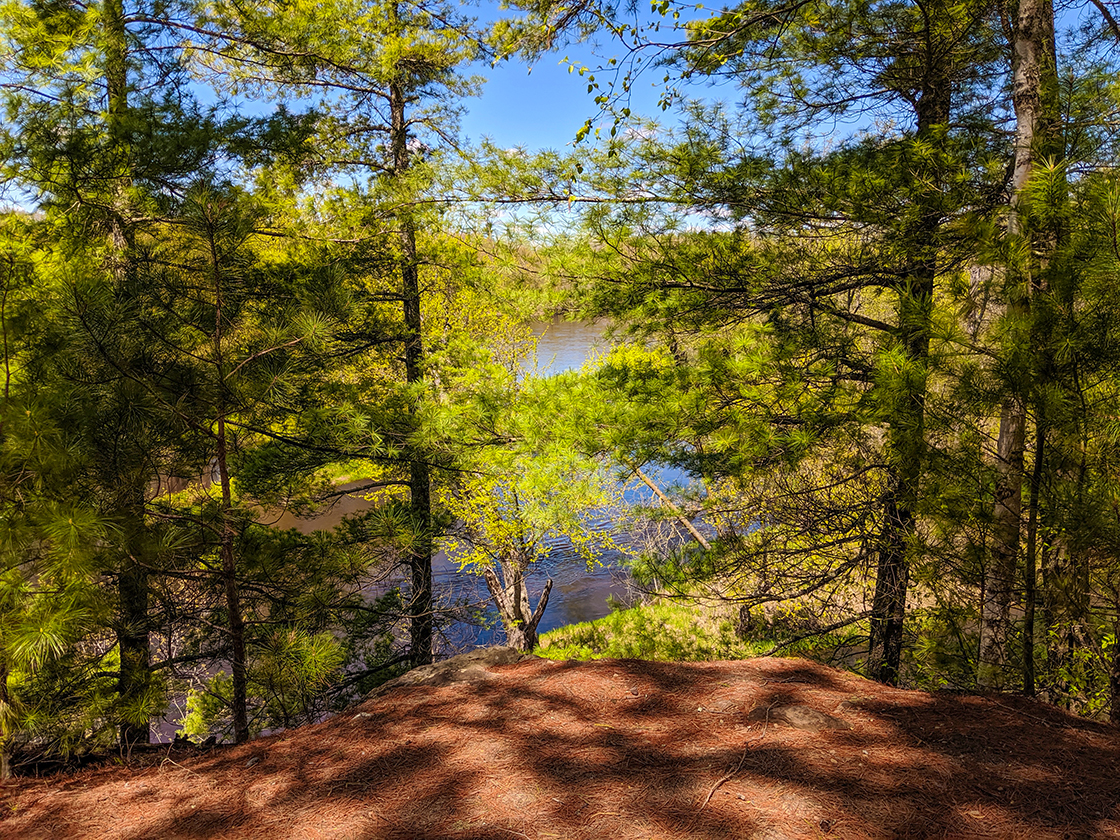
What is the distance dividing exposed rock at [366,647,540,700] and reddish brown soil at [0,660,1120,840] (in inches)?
22.3

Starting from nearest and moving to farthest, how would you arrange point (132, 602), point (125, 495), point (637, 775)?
point (637, 775) → point (125, 495) → point (132, 602)

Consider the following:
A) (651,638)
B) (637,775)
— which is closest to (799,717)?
(637,775)

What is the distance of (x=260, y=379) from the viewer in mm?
4441

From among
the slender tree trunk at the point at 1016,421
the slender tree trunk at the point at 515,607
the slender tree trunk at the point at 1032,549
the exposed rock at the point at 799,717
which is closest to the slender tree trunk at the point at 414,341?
the slender tree trunk at the point at 515,607

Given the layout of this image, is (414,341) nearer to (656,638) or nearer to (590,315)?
(590,315)

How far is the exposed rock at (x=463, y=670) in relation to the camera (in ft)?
15.4

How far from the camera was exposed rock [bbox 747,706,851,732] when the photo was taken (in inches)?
125

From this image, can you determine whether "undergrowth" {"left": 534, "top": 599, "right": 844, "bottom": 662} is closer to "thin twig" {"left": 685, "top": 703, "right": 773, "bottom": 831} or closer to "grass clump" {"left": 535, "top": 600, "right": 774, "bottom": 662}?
"grass clump" {"left": 535, "top": 600, "right": 774, "bottom": 662}

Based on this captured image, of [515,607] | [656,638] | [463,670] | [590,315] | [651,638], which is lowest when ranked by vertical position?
[656,638]

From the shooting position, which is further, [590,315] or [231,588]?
[590,315]

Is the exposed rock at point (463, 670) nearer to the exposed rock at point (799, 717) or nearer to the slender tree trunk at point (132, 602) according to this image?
the slender tree trunk at point (132, 602)

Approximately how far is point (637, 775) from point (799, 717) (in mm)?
1075

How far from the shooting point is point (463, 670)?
486 centimetres

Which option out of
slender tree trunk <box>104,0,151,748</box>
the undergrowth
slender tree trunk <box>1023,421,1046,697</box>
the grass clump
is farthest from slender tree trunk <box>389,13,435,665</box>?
slender tree trunk <box>1023,421,1046,697</box>
